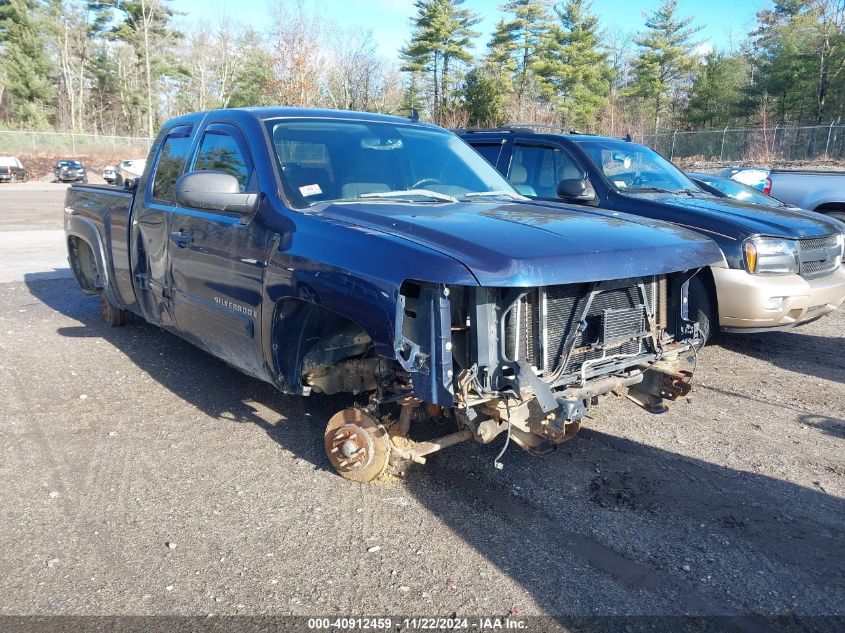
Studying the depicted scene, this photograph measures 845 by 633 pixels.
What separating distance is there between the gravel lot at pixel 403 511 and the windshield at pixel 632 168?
2256 mm

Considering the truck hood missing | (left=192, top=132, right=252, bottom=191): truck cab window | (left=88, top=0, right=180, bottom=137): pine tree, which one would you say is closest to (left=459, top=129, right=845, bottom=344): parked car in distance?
the truck hood missing

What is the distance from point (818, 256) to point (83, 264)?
7044 millimetres

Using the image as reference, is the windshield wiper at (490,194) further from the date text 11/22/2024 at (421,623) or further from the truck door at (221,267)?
the date text 11/22/2024 at (421,623)

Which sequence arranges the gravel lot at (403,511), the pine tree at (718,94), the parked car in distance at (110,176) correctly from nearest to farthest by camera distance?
1. the gravel lot at (403,511)
2. the parked car in distance at (110,176)
3. the pine tree at (718,94)

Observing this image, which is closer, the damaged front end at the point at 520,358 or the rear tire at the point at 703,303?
the damaged front end at the point at 520,358

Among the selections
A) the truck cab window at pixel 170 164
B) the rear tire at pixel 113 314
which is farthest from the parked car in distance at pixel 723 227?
the rear tire at pixel 113 314

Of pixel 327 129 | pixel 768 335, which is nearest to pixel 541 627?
pixel 327 129

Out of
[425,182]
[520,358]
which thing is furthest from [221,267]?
[520,358]

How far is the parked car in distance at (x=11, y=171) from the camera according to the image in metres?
38.3

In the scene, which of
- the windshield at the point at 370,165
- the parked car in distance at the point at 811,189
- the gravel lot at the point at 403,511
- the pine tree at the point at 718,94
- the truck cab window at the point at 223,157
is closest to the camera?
the gravel lot at the point at 403,511

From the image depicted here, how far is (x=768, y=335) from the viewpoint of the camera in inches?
283

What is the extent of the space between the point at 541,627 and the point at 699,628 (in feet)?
2.00

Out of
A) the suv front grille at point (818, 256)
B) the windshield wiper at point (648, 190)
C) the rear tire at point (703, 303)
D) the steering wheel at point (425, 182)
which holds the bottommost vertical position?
the rear tire at point (703, 303)

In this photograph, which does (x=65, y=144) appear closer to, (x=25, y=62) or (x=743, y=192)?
(x=25, y=62)
